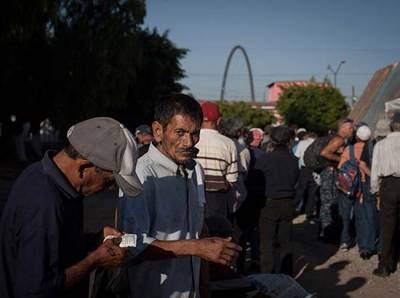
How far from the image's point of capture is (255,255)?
26.5ft

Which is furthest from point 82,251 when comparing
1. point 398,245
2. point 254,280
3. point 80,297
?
point 398,245

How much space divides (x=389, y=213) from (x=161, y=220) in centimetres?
528

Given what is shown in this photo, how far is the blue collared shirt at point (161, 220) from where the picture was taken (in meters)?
2.74

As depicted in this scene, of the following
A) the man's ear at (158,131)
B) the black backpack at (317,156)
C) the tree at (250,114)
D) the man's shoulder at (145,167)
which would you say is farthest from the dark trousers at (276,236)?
the tree at (250,114)

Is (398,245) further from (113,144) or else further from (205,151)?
(113,144)

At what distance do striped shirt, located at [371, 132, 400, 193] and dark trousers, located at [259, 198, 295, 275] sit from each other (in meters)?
1.28

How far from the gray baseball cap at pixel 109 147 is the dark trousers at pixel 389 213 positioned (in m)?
5.55

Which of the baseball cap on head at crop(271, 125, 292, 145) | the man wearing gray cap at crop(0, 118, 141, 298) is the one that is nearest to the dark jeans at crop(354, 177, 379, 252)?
the baseball cap on head at crop(271, 125, 292, 145)

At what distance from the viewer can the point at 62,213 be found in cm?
226

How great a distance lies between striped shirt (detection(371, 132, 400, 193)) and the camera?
731 cm

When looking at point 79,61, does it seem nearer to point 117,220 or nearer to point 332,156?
point 332,156

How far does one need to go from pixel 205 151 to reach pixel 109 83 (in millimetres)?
20458

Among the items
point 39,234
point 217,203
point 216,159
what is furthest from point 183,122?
point 217,203

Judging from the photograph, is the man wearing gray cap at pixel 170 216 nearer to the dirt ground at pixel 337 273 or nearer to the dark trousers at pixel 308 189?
the dirt ground at pixel 337 273
